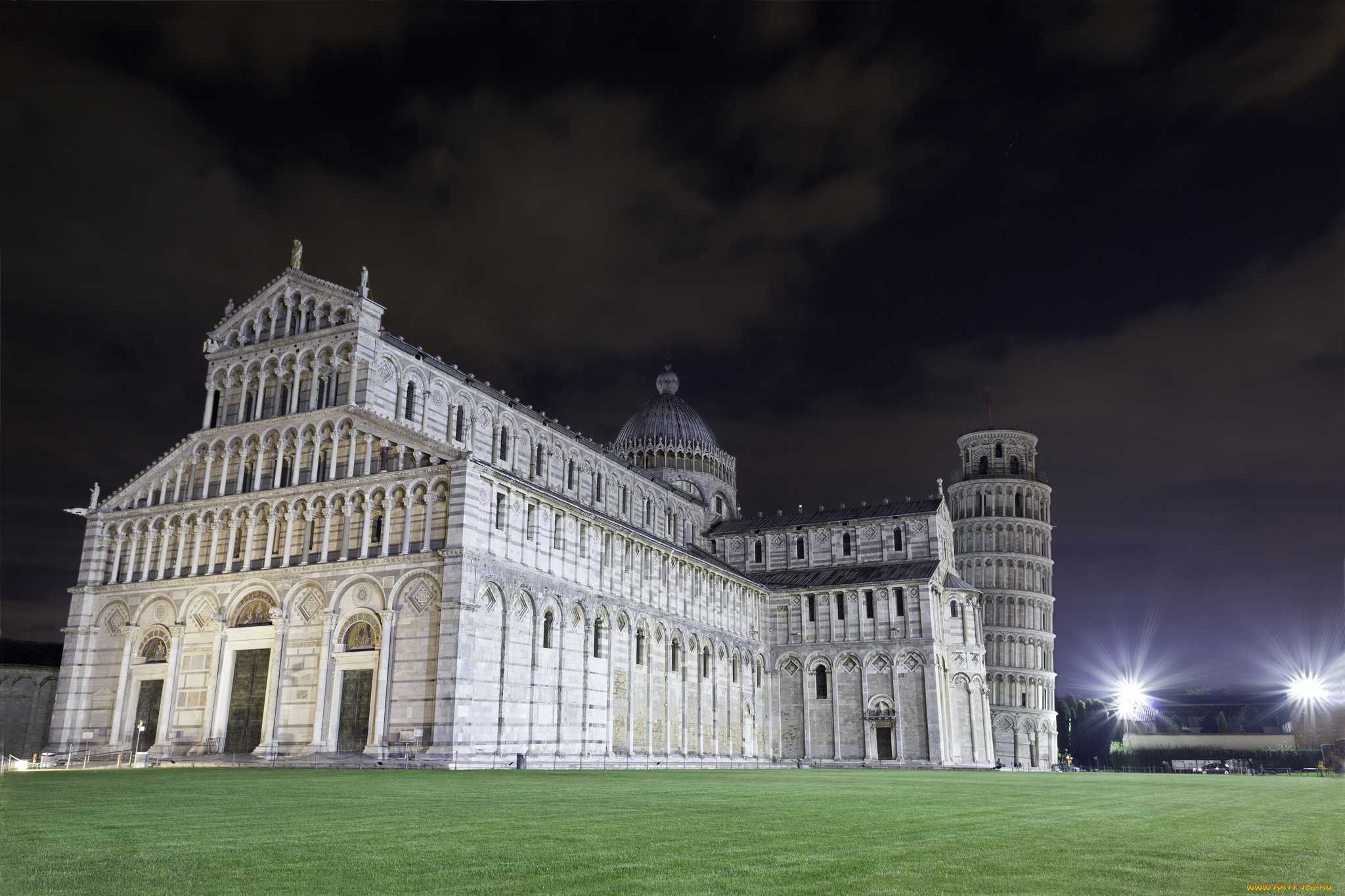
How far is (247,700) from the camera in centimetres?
4625

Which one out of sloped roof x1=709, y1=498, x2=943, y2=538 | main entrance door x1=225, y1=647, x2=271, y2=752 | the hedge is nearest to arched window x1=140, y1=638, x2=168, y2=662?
main entrance door x1=225, y1=647, x2=271, y2=752

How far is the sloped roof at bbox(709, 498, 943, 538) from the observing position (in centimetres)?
7825

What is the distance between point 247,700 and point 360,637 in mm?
7033

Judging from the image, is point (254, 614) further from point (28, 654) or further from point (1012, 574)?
point (1012, 574)

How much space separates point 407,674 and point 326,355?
17367 millimetres

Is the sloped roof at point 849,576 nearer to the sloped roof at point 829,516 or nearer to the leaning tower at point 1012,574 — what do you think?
the sloped roof at point 829,516

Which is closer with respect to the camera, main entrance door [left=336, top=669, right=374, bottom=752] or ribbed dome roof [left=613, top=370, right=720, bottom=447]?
main entrance door [left=336, top=669, right=374, bottom=752]

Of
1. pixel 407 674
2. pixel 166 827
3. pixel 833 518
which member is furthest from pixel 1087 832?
pixel 833 518

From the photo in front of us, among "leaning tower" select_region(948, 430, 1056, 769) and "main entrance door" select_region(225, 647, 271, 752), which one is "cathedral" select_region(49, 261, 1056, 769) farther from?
"leaning tower" select_region(948, 430, 1056, 769)

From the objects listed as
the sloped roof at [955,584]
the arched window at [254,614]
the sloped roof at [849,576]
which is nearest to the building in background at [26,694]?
the arched window at [254,614]

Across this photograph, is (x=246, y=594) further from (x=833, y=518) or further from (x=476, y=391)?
(x=833, y=518)

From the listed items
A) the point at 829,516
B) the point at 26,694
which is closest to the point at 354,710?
the point at 26,694

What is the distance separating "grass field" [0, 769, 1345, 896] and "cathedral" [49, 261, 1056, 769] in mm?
21179

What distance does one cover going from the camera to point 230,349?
52.3 metres
